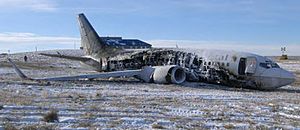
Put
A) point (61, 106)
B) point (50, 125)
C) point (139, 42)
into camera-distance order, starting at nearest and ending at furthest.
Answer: point (50, 125) < point (61, 106) < point (139, 42)

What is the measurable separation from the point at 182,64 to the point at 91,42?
1143 cm

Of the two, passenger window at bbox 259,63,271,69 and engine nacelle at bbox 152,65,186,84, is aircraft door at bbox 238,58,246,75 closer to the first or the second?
passenger window at bbox 259,63,271,69

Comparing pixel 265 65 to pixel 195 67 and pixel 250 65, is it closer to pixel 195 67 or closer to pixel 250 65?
pixel 250 65

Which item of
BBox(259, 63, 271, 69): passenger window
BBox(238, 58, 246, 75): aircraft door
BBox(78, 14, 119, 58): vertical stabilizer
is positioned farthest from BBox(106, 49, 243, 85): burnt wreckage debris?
BBox(78, 14, 119, 58): vertical stabilizer

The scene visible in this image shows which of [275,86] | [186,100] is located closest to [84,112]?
[186,100]

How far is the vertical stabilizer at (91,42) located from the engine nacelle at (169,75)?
8103 millimetres

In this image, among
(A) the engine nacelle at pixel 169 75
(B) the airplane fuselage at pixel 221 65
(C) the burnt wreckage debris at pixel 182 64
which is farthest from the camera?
(A) the engine nacelle at pixel 169 75

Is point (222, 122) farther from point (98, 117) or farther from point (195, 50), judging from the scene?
point (195, 50)

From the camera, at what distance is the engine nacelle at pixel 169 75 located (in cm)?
2900

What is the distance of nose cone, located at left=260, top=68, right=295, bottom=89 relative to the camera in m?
25.6

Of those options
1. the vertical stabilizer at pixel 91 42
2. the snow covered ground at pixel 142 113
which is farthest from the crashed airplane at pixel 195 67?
the snow covered ground at pixel 142 113

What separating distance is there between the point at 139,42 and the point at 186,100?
133 meters

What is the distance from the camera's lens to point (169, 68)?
29375 mm

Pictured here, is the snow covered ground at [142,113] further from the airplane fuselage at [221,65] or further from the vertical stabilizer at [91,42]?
the vertical stabilizer at [91,42]
